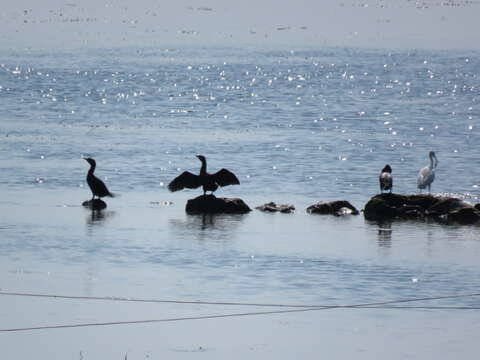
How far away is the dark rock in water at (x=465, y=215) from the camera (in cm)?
2403

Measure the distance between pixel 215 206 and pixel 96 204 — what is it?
225 cm

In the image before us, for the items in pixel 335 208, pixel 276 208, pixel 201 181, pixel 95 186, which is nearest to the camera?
pixel 335 208

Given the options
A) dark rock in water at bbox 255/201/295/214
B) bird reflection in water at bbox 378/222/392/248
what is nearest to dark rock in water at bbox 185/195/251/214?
dark rock in water at bbox 255/201/295/214

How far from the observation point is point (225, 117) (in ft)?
164

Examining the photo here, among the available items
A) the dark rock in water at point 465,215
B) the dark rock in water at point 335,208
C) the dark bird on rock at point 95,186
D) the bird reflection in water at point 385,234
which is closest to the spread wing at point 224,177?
the dark rock in water at point 335,208

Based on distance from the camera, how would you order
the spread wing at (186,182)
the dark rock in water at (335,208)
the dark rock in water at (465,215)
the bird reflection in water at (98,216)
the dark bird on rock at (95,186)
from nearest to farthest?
the bird reflection in water at (98,216) < the dark rock in water at (465,215) < the dark rock in water at (335,208) < the dark bird on rock at (95,186) < the spread wing at (186,182)

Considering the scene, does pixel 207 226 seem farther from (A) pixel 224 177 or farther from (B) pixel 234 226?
(A) pixel 224 177

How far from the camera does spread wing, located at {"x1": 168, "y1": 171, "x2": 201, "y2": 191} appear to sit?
26141 millimetres

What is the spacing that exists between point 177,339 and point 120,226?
345 inches

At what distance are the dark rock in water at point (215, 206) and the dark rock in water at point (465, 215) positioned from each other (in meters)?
3.65

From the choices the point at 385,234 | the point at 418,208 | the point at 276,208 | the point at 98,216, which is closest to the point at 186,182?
the point at 276,208

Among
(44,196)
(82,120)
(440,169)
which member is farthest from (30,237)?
(82,120)

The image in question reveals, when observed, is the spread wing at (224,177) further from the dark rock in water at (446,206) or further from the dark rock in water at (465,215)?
the dark rock in water at (465,215)

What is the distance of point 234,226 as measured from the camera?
2325cm
